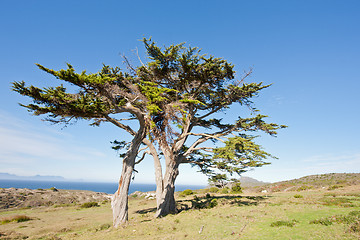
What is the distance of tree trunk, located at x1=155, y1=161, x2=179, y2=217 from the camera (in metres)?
14.2

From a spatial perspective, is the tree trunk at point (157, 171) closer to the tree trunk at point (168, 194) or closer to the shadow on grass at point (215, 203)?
the tree trunk at point (168, 194)

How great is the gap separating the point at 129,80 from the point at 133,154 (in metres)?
5.95

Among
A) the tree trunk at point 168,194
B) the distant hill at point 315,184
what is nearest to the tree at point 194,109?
the tree trunk at point 168,194

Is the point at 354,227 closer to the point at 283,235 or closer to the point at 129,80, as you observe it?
the point at 283,235

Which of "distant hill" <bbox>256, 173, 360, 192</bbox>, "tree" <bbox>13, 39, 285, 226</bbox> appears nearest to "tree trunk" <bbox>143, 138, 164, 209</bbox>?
"tree" <bbox>13, 39, 285, 226</bbox>

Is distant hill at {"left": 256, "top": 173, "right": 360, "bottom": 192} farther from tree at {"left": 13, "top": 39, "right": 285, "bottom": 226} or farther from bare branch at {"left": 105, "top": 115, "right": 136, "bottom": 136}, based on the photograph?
bare branch at {"left": 105, "top": 115, "right": 136, "bottom": 136}

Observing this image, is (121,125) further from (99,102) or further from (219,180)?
(219,180)

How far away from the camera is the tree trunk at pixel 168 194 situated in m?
14.2

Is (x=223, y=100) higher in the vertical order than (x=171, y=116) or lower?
higher

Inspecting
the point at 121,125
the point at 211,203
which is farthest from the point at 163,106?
the point at 211,203

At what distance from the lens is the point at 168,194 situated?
15.0m

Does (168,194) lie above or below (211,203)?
above

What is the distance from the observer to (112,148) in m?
16.9

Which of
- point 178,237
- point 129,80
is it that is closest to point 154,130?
point 129,80
